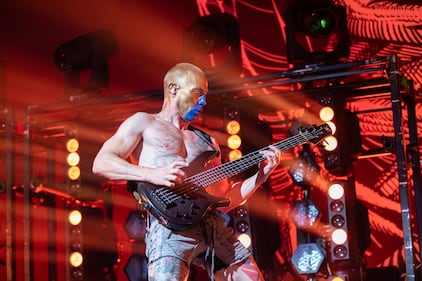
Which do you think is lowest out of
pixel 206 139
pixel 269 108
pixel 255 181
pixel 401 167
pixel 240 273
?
pixel 240 273

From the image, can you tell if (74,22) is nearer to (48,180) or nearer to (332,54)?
(48,180)

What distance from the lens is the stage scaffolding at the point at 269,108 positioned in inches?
231

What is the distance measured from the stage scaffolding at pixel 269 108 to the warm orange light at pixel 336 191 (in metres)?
0.43

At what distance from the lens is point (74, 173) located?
6.98 m

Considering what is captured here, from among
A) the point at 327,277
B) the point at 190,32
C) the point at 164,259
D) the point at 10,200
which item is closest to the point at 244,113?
the point at 190,32

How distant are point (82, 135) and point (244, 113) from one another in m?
1.44

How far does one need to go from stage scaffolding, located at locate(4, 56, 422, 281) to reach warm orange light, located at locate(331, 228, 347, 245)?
0.48m

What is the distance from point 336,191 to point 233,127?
981mm

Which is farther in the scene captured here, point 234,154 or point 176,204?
point 234,154

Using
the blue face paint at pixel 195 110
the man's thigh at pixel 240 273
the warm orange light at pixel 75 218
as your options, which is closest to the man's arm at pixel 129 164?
the blue face paint at pixel 195 110

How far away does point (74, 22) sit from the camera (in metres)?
8.19

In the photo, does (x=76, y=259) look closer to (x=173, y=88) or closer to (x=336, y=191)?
(x=336, y=191)

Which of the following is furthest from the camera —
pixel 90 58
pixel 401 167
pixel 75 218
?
pixel 90 58

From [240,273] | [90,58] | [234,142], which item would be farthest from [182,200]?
[90,58]
